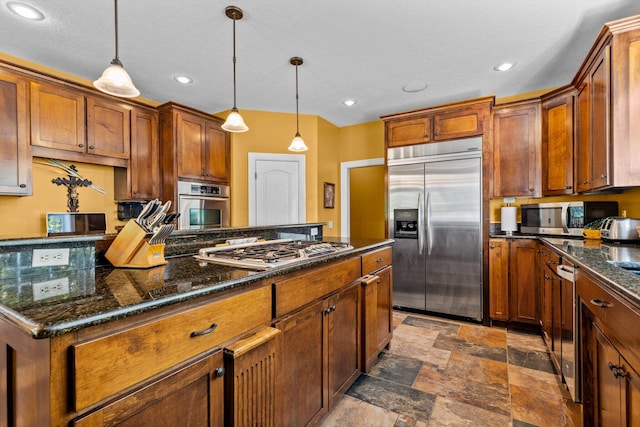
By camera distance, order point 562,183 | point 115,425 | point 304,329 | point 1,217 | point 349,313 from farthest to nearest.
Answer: point 562,183 → point 1,217 → point 349,313 → point 304,329 → point 115,425

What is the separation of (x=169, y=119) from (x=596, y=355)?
4.06 m

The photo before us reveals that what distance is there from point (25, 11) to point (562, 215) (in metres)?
4.59

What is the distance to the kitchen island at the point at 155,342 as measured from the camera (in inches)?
26.8

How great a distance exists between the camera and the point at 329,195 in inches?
174

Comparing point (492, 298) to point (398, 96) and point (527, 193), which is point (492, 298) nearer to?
point (527, 193)

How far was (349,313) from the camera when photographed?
1.89 meters

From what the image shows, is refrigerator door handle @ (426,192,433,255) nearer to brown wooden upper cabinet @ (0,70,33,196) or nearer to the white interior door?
the white interior door

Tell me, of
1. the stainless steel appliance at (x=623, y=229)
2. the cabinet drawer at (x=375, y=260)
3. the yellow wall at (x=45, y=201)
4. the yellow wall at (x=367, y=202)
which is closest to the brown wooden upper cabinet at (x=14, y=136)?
the yellow wall at (x=45, y=201)

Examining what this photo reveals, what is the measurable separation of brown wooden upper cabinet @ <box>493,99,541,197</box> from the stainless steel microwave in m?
0.22

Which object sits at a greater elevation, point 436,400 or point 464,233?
point 464,233

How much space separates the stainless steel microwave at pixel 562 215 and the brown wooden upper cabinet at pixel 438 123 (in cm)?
100

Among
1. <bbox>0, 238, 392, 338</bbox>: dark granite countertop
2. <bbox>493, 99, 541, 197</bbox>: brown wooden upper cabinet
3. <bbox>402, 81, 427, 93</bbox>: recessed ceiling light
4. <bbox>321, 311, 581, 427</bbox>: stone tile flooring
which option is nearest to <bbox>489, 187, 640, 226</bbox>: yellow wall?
<bbox>493, 99, 541, 197</bbox>: brown wooden upper cabinet

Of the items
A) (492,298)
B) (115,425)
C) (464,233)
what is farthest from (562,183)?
(115,425)

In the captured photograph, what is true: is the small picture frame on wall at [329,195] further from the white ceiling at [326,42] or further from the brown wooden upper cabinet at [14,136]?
the brown wooden upper cabinet at [14,136]
